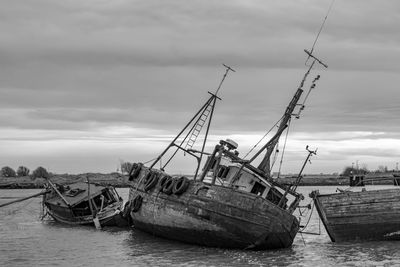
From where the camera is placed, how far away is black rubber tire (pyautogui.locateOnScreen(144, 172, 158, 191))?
28000 mm

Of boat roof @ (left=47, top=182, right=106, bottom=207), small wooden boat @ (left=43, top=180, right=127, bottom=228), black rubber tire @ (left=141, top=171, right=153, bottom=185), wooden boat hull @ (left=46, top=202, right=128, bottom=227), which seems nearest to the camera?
black rubber tire @ (left=141, top=171, right=153, bottom=185)

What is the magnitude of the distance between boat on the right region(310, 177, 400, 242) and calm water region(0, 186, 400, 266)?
493 millimetres

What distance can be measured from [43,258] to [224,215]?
7056 millimetres

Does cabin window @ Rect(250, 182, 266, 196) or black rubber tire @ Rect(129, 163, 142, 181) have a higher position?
black rubber tire @ Rect(129, 163, 142, 181)

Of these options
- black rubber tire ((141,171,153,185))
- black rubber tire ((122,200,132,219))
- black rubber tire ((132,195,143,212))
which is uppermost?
black rubber tire ((141,171,153,185))

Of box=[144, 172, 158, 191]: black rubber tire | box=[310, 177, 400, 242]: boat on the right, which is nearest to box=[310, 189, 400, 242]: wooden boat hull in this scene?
box=[310, 177, 400, 242]: boat on the right

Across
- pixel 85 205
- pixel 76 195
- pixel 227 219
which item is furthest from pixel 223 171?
pixel 76 195

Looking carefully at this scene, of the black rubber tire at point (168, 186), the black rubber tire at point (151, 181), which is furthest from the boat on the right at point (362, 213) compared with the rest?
the black rubber tire at point (151, 181)

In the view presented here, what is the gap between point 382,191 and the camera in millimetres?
24609

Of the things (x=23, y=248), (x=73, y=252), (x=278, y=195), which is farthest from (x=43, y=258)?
(x=278, y=195)

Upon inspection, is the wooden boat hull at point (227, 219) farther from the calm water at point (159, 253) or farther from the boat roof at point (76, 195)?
the boat roof at point (76, 195)

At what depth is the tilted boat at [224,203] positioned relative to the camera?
22781 mm

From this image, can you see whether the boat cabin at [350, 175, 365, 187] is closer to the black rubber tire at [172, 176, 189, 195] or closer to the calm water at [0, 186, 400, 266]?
the calm water at [0, 186, 400, 266]

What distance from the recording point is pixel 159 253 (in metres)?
23.9
